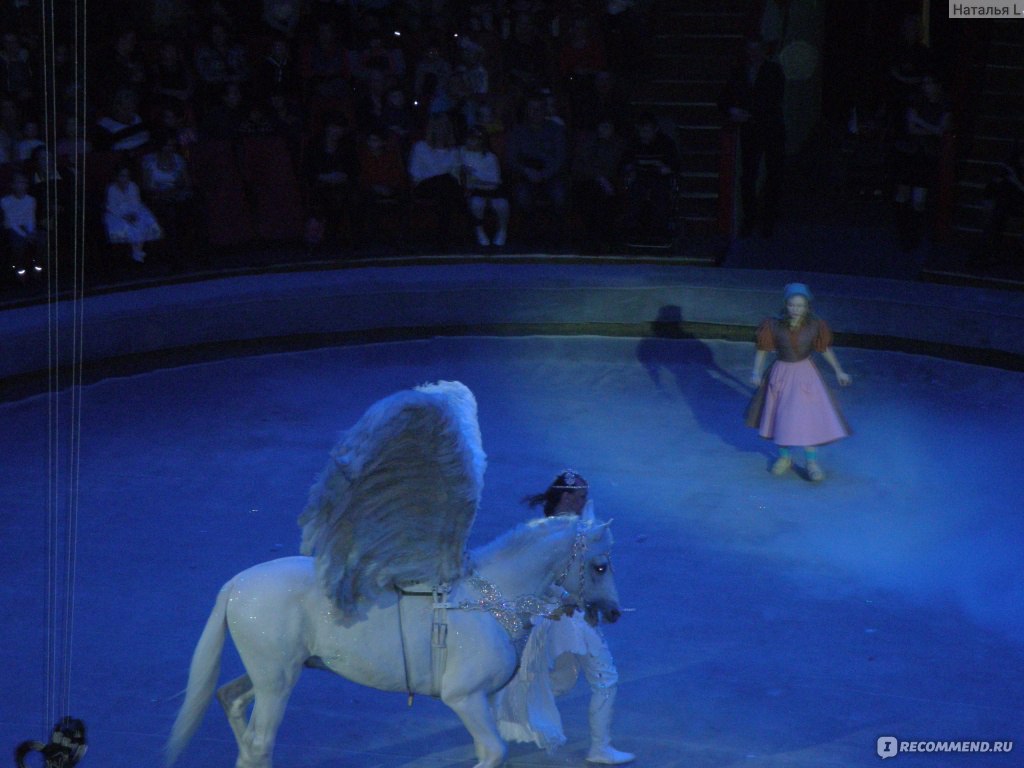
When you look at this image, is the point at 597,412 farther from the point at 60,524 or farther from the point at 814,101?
the point at 814,101

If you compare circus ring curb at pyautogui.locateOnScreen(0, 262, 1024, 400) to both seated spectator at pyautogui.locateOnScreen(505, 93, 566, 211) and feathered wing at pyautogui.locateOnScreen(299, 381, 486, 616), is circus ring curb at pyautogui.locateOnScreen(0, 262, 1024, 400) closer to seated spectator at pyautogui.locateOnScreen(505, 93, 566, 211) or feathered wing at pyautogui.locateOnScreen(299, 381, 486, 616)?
seated spectator at pyautogui.locateOnScreen(505, 93, 566, 211)

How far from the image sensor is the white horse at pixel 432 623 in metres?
6.09

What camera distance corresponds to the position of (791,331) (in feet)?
34.4

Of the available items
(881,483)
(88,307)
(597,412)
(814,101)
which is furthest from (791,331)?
(814,101)

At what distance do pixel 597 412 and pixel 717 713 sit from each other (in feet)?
16.3

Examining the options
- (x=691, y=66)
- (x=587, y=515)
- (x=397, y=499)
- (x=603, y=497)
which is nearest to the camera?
(x=397, y=499)

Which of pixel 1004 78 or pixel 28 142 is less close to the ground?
pixel 1004 78

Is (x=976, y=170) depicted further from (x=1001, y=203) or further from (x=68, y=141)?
(x=68, y=141)

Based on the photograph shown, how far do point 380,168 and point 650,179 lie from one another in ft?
9.21

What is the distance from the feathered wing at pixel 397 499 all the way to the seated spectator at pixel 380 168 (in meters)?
9.89

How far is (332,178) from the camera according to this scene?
15.4 meters

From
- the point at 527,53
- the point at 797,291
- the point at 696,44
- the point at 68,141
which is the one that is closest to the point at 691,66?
the point at 696,44

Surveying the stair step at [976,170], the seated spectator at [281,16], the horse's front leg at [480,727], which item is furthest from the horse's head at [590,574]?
the seated spectator at [281,16]

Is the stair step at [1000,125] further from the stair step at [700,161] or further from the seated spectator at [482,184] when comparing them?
the seated spectator at [482,184]
